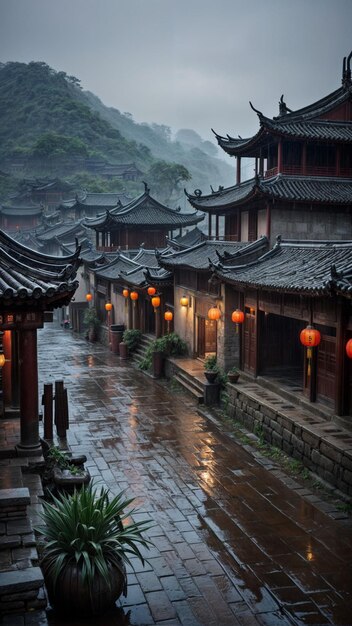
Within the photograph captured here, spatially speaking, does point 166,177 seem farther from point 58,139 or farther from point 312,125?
point 312,125

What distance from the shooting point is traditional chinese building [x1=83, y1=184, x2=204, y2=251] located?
3241 centimetres

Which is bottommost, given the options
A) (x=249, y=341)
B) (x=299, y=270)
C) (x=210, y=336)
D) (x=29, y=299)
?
(x=210, y=336)

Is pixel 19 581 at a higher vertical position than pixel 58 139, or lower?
lower

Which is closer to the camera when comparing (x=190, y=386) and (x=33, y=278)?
(x=33, y=278)

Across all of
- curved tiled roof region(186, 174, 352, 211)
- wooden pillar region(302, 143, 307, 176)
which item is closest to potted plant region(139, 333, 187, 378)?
curved tiled roof region(186, 174, 352, 211)

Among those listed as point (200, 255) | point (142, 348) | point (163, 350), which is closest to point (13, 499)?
point (163, 350)

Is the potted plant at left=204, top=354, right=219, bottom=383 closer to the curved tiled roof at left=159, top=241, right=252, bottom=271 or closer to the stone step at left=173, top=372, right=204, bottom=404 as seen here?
the stone step at left=173, top=372, right=204, bottom=404

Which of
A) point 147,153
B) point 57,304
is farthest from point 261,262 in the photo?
point 147,153

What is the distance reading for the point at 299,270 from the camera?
13.2 m

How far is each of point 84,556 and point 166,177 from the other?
64.5m

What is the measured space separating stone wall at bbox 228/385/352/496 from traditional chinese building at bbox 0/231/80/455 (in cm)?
495

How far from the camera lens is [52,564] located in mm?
6289

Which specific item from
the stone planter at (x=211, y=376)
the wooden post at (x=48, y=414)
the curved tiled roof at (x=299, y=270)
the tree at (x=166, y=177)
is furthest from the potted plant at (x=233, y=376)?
the tree at (x=166, y=177)

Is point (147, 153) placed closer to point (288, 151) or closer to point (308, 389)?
point (288, 151)
